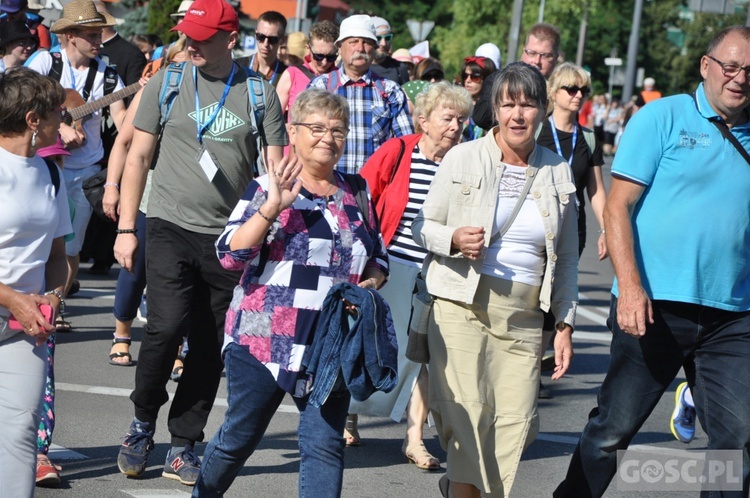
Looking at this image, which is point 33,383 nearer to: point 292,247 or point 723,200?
Result: point 292,247

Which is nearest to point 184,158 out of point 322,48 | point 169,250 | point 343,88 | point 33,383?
point 169,250

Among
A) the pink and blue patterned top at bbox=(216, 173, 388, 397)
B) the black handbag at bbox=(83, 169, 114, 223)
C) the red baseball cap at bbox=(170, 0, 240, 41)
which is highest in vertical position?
the red baseball cap at bbox=(170, 0, 240, 41)

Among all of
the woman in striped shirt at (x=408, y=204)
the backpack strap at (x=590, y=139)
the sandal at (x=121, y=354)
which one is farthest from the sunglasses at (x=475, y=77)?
the sandal at (x=121, y=354)

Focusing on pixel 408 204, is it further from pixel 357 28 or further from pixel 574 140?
pixel 357 28

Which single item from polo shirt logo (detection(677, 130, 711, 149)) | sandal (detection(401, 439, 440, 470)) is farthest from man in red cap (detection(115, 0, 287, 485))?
polo shirt logo (detection(677, 130, 711, 149))

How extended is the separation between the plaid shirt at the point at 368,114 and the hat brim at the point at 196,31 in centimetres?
232

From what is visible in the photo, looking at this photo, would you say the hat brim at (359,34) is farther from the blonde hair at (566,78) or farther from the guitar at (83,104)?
the guitar at (83,104)

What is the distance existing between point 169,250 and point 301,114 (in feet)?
4.68

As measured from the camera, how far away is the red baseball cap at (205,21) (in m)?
5.94

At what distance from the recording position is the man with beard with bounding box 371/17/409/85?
42.1 ft

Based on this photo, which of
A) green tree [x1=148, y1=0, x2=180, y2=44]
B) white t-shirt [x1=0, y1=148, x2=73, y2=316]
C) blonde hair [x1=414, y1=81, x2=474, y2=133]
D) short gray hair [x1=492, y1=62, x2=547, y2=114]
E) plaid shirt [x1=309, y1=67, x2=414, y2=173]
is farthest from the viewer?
green tree [x1=148, y1=0, x2=180, y2=44]

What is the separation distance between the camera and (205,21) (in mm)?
5945

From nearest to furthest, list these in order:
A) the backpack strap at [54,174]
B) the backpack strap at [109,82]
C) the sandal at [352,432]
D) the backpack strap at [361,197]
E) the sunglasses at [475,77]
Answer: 1. the backpack strap at [54,174]
2. the backpack strap at [361,197]
3. the sandal at [352,432]
4. the backpack strap at [109,82]
5. the sunglasses at [475,77]

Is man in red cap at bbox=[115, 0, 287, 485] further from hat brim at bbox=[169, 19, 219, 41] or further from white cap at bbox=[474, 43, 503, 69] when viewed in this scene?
white cap at bbox=[474, 43, 503, 69]
